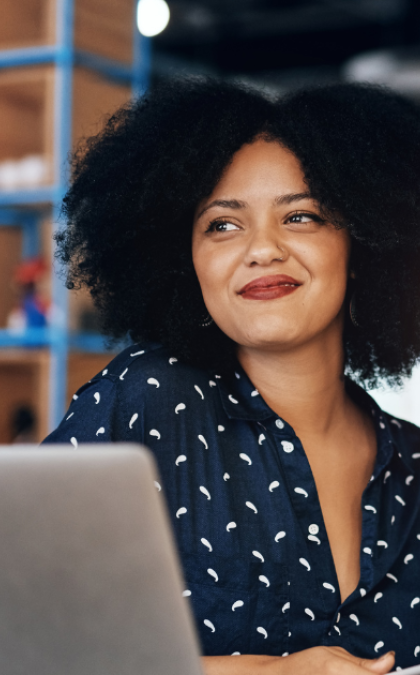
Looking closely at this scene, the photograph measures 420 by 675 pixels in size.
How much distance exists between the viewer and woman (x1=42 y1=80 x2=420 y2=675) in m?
1.18

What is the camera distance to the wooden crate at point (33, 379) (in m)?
3.18

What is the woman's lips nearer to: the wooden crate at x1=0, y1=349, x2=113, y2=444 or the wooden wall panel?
the wooden crate at x1=0, y1=349, x2=113, y2=444

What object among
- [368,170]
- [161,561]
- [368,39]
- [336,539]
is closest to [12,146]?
[368,170]

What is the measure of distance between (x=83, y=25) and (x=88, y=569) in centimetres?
311

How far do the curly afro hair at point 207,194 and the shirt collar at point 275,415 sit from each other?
52 millimetres

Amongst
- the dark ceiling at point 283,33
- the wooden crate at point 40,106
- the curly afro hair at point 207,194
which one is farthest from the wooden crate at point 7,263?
the dark ceiling at point 283,33

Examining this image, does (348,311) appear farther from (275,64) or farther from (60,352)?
(275,64)

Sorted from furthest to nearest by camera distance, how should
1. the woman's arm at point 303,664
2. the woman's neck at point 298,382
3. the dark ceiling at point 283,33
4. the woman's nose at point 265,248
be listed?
the dark ceiling at point 283,33 < the woman's neck at point 298,382 < the woman's nose at point 265,248 < the woman's arm at point 303,664

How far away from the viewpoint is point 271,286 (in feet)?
4.21

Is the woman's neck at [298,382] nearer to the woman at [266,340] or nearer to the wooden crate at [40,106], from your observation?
the woman at [266,340]

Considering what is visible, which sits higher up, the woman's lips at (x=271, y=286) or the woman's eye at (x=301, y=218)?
the woman's eye at (x=301, y=218)

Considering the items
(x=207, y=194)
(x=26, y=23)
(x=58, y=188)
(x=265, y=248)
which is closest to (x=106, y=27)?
(x=26, y=23)

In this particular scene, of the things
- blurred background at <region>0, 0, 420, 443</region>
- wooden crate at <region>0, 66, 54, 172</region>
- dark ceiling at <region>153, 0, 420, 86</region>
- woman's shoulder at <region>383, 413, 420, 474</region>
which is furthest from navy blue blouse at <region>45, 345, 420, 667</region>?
dark ceiling at <region>153, 0, 420, 86</region>

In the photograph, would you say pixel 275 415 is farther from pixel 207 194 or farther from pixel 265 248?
pixel 207 194
